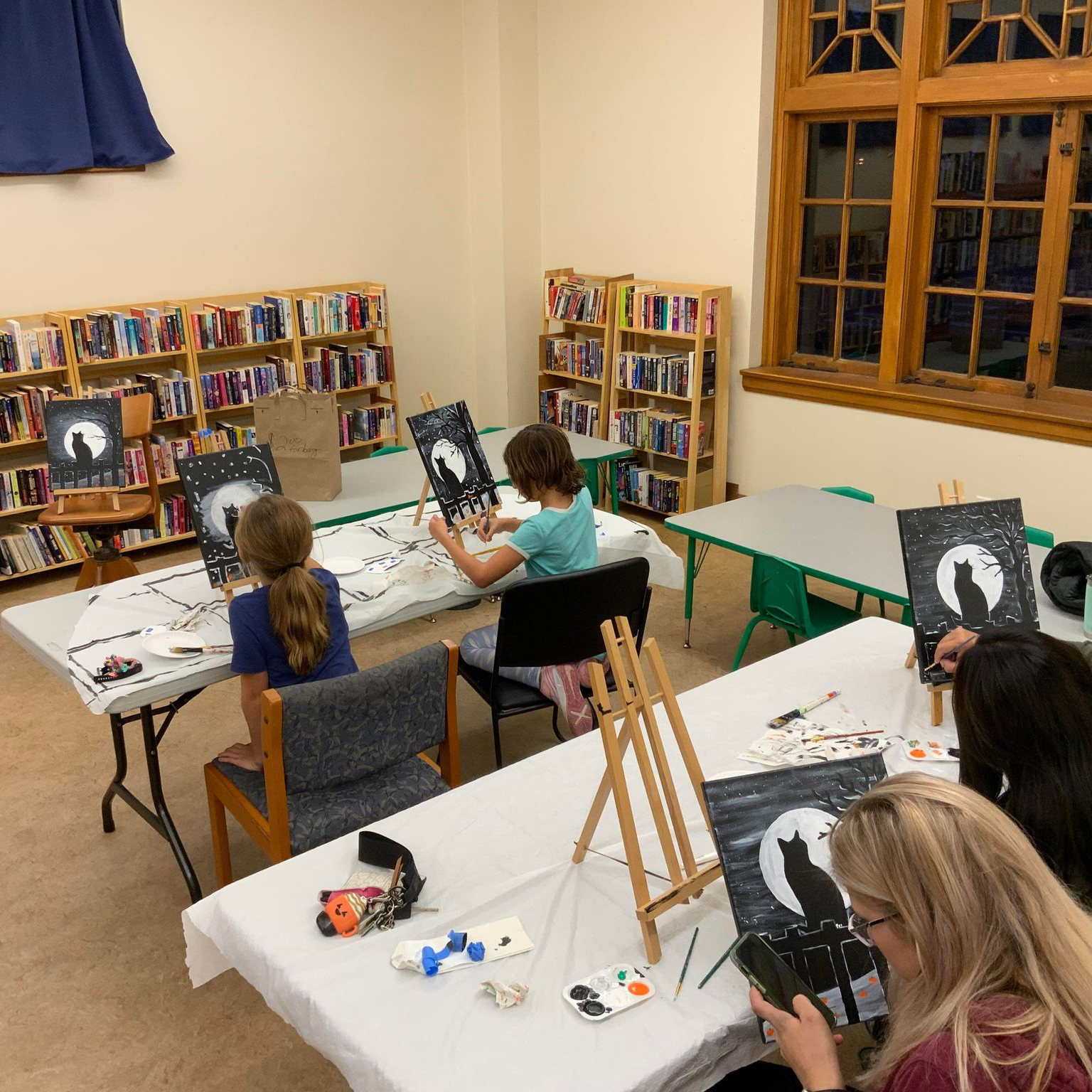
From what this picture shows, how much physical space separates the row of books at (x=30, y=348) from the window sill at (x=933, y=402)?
12.3 feet

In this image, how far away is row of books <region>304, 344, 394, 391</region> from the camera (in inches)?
250

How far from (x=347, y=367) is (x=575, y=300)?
150 cm

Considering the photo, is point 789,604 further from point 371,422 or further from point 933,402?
point 371,422

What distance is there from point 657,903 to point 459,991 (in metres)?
0.36

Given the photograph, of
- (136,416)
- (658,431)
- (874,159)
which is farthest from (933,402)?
(136,416)

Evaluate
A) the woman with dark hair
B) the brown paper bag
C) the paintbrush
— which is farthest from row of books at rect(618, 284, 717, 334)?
the paintbrush

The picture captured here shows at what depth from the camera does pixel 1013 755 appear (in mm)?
1817

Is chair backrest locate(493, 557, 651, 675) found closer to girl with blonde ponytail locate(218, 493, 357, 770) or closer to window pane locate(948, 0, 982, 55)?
girl with blonde ponytail locate(218, 493, 357, 770)

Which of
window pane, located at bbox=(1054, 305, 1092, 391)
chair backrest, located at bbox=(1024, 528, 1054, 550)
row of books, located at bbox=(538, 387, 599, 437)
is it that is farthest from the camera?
row of books, located at bbox=(538, 387, 599, 437)

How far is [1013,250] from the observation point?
5.25 metres

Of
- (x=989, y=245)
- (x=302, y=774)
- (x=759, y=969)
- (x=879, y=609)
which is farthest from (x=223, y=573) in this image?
(x=989, y=245)

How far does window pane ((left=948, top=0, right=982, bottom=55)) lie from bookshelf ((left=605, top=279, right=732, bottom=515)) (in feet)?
5.43

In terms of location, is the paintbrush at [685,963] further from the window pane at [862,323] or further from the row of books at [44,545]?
the window pane at [862,323]

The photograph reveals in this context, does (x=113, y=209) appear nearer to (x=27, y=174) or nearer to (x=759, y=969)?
(x=27, y=174)
